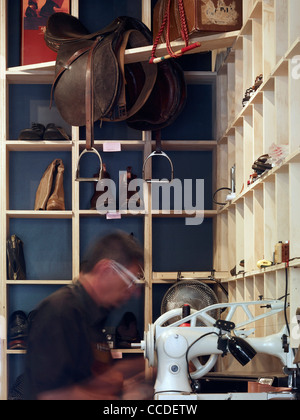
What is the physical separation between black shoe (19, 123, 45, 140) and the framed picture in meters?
0.54

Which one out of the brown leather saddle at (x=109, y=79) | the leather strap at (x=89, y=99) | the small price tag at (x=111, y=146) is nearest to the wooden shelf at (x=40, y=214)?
the small price tag at (x=111, y=146)

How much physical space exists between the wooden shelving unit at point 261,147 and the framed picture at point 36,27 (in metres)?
A: 1.41

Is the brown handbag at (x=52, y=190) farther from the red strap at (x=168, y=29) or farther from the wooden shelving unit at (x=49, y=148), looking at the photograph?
the red strap at (x=168, y=29)

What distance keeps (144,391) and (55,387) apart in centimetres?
58

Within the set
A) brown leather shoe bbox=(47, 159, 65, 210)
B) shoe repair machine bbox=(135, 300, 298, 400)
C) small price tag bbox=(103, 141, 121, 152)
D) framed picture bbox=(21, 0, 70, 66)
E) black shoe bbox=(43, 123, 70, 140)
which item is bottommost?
shoe repair machine bbox=(135, 300, 298, 400)

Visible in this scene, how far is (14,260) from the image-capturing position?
5.74 metres

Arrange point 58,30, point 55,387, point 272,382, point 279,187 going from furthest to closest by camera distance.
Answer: point 58,30 → point 279,187 → point 272,382 → point 55,387

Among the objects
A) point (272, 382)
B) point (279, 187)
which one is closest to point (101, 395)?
point (272, 382)

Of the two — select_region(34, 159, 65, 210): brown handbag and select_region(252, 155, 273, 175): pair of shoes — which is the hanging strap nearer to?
select_region(252, 155, 273, 175): pair of shoes

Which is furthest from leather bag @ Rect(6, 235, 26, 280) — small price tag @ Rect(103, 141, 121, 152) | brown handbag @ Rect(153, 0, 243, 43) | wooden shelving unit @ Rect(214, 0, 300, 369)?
brown handbag @ Rect(153, 0, 243, 43)

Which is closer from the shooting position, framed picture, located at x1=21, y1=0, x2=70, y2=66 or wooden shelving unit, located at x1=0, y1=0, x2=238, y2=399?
wooden shelving unit, located at x1=0, y1=0, x2=238, y2=399

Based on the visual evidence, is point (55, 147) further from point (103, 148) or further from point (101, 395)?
point (101, 395)

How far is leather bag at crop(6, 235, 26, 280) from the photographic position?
574cm

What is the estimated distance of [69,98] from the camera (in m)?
5.05
